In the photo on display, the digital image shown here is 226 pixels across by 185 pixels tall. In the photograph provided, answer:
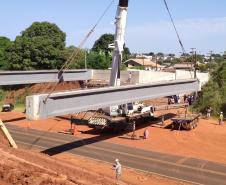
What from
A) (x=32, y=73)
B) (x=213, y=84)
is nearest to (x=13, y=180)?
(x=32, y=73)

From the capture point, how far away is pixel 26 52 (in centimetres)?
7381

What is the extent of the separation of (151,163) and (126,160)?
1880mm

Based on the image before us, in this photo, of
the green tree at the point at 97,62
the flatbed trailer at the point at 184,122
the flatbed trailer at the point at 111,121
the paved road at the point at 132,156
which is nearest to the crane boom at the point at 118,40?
the flatbed trailer at the point at 111,121

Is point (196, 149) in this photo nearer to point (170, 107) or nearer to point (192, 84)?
point (192, 84)

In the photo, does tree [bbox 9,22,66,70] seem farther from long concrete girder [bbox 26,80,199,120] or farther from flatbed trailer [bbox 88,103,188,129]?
long concrete girder [bbox 26,80,199,120]

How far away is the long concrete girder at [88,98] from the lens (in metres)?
23.1

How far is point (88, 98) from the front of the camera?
91.2ft

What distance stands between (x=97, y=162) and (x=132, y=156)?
3.38m

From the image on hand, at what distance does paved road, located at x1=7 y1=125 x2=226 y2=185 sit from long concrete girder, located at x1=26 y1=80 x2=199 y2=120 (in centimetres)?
427

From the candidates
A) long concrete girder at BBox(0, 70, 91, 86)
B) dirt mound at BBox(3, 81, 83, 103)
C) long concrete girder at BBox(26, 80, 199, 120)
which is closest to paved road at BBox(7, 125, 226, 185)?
long concrete girder at BBox(26, 80, 199, 120)

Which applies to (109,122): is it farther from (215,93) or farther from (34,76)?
(215,93)

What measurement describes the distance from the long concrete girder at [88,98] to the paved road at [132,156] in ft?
14.0

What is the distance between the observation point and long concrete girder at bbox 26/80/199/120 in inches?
909

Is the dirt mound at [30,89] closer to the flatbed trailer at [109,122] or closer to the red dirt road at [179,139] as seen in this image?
the red dirt road at [179,139]
